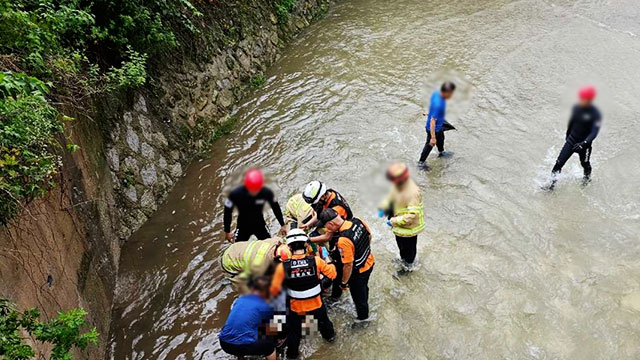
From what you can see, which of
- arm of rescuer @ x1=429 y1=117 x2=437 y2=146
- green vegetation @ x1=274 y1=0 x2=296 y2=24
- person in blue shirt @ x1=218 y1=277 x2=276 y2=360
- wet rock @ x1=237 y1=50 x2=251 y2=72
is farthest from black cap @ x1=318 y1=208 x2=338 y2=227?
green vegetation @ x1=274 y1=0 x2=296 y2=24

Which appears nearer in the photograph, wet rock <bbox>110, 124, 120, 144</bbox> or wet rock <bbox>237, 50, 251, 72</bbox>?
wet rock <bbox>110, 124, 120, 144</bbox>

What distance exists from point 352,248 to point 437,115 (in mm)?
3869

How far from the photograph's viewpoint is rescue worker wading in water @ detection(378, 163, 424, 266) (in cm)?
545

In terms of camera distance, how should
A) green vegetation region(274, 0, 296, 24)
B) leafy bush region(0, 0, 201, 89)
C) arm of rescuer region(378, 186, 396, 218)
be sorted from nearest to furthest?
leafy bush region(0, 0, 201, 89) < arm of rescuer region(378, 186, 396, 218) < green vegetation region(274, 0, 296, 24)

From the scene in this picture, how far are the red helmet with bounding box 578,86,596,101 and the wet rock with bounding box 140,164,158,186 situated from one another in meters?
7.30

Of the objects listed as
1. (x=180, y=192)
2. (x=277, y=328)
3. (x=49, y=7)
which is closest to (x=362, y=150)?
(x=180, y=192)

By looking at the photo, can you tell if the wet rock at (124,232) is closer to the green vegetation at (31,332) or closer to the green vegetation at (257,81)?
the green vegetation at (31,332)

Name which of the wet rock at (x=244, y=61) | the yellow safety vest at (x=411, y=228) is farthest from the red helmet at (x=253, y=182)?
the wet rock at (x=244, y=61)

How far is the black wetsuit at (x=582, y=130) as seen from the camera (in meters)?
6.74

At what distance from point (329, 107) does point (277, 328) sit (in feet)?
22.3

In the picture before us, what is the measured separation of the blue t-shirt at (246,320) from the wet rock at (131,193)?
12.4ft

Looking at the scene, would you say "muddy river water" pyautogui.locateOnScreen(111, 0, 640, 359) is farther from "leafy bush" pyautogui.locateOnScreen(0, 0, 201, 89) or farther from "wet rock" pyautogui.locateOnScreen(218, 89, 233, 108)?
"leafy bush" pyautogui.locateOnScreen(0, 0, 201, 89)

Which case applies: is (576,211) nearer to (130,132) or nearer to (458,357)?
(458,357)

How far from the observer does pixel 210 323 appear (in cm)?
598
